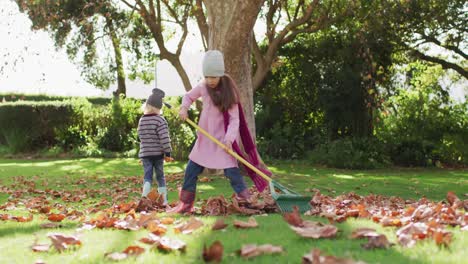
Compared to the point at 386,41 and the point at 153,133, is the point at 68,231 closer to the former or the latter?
the point at 153,133

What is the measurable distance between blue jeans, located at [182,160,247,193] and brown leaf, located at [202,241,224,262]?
10.4 feet

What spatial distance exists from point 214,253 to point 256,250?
0.95 ft

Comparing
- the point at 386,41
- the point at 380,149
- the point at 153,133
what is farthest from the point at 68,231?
the point at 386,41

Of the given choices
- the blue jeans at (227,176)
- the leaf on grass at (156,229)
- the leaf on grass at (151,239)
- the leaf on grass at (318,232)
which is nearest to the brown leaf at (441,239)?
the leaf on grass at (318,232)

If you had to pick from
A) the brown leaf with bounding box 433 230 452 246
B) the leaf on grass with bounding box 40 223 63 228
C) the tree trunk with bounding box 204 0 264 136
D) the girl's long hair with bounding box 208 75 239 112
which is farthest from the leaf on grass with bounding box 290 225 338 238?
the tree trunk with bounding box 204 0 264 136

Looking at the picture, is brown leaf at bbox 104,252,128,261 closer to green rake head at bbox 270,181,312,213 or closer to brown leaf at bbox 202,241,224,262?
brown leaf at bbox 202,241,224,262

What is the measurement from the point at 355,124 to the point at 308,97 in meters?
1.85

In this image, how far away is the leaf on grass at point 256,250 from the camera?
3.33 m

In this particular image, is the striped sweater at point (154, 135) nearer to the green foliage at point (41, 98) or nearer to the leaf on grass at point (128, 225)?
the leaf on grass at point (128, 225)

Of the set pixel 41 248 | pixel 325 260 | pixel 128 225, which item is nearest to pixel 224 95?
pixel 128 225

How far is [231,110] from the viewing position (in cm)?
635

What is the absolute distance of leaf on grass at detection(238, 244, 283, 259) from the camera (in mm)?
3329

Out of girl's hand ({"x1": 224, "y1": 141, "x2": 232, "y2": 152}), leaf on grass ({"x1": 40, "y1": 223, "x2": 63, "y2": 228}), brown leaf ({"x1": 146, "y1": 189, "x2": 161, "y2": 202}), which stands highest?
girl's hand ({"x1": 224, "y1": 141, "x2": 232, "y2": 152})

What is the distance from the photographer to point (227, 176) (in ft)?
21.0
